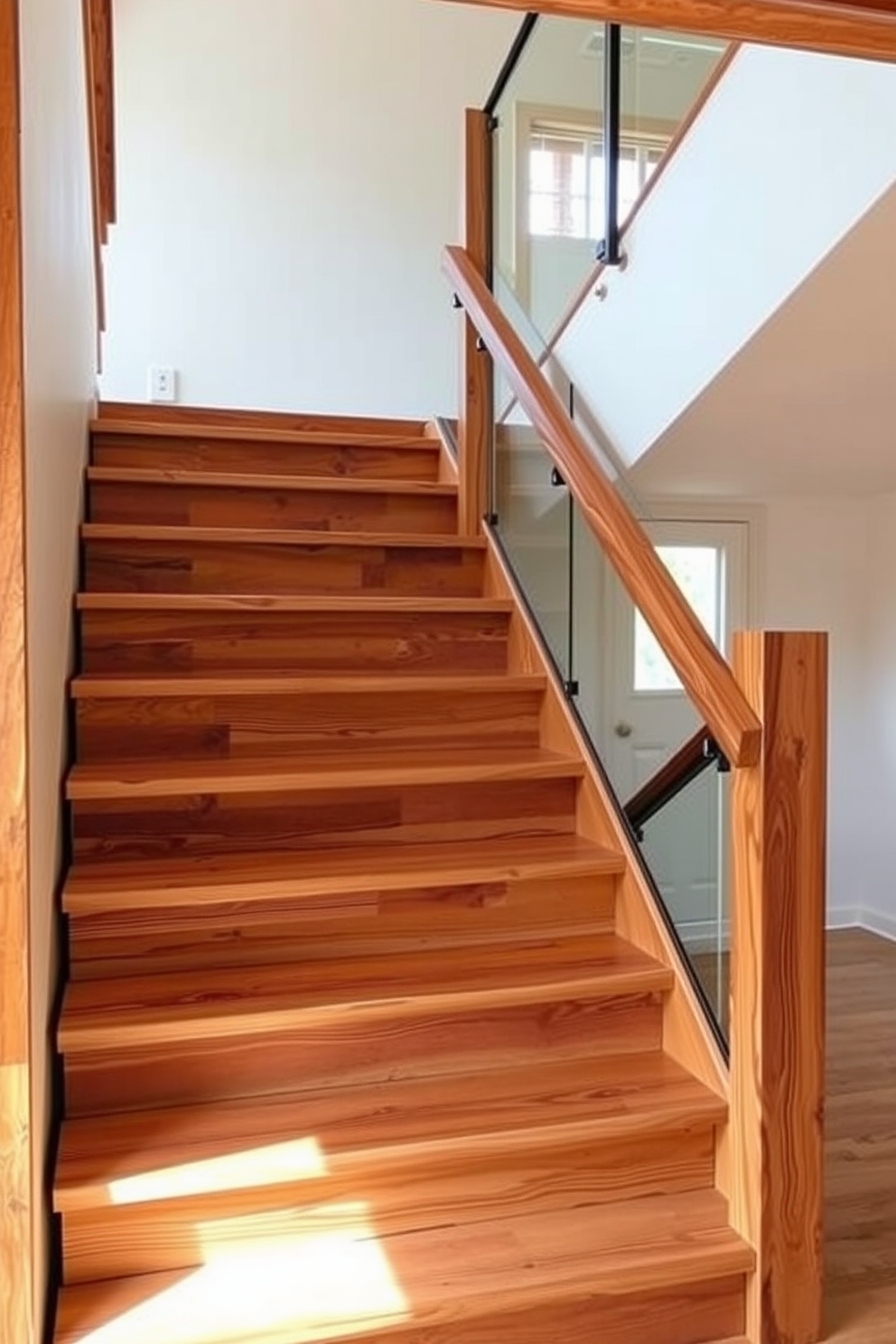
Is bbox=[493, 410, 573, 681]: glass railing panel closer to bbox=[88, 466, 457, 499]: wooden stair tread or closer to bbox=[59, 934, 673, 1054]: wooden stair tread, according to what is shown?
bbox=[88, 466, 457, 499]: wooden stair tread

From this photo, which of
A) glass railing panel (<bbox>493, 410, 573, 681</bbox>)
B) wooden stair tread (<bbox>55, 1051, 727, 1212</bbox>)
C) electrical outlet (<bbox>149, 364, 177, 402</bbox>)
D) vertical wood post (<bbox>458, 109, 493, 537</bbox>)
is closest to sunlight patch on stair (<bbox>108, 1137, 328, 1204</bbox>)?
wooden stair tread (<bbox>55, 1051, 727, 1212</bbox>)

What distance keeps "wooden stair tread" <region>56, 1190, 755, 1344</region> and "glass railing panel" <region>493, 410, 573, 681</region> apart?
1274 millimetres

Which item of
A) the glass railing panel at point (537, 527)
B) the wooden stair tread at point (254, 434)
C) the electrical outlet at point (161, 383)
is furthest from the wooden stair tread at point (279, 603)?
the electrical outlet at point (161, 383)

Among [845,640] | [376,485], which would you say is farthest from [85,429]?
[845,640]

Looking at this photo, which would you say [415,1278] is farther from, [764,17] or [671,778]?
[764,17]

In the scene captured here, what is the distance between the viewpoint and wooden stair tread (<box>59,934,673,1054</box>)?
169cm

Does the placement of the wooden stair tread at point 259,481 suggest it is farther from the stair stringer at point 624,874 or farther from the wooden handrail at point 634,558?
the wooden handrail at point 634,558

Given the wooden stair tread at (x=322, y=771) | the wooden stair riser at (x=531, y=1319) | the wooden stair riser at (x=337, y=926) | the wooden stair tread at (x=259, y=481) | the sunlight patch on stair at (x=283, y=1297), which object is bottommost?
the wooden stair riser at (x=531, y=1319)

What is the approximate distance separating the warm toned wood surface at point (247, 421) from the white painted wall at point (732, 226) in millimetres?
675

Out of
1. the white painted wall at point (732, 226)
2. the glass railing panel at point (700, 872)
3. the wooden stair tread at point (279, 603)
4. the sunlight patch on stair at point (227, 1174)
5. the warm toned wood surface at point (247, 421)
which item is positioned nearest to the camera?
the sunlight patch on stair at point (227, 1174)

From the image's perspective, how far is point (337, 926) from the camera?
197 centimetres

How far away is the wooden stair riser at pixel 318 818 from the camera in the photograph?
206cm

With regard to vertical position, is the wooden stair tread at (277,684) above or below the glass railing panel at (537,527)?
below

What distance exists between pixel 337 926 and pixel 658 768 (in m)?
0.74
